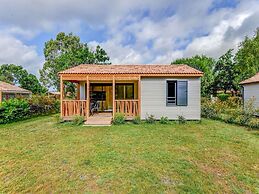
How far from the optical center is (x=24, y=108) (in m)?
15.4

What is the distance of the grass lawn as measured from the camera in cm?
474

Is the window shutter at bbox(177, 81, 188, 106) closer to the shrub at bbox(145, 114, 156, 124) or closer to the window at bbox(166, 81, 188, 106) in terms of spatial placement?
the window at bbox(166, 81, 188, 106)

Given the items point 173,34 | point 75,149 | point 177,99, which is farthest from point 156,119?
point 173,34

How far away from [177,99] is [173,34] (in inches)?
487

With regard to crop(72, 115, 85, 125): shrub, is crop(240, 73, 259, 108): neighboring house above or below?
above

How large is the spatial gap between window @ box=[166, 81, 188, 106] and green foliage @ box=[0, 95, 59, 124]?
9689 millimetres

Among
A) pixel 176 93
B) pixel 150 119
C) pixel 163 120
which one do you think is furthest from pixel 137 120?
pixel 176 93

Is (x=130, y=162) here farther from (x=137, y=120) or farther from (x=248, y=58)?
(x=248, y=58)

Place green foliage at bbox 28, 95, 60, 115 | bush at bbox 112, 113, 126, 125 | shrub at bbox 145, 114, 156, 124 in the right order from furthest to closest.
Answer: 1. green foliage at bbox 28, 95, 60, 115
2. shrub at bbox 145, 114, 156, 124
3. bush at bbox 112, 113, 126, 125

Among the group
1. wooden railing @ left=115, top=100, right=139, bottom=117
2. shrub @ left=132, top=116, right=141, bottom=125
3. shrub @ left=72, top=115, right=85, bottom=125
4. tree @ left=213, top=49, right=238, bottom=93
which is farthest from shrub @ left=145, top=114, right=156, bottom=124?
tree @ left=213, top=49, right=238, bottom=93

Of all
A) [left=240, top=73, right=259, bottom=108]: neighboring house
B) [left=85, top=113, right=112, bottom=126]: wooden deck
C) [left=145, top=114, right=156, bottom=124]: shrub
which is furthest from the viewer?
[left=240, top=73, right=259, bottom=108]: neighboring house

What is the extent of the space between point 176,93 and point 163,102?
2.95 feet

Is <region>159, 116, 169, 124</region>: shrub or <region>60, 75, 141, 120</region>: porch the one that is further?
<region>60, 75, 141, 120</region>: porch

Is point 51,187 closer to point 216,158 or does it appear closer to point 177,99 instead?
point 216,158
